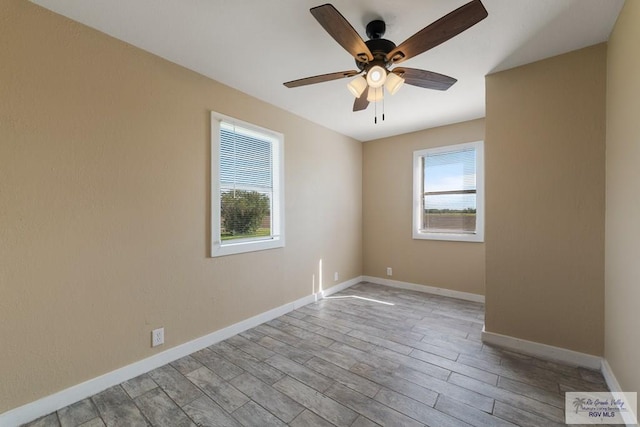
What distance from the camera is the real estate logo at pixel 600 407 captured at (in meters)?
1.57

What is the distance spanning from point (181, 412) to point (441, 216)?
3897 mm

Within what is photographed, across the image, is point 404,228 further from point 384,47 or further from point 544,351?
point 384,47

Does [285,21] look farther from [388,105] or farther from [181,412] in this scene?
[181,412]

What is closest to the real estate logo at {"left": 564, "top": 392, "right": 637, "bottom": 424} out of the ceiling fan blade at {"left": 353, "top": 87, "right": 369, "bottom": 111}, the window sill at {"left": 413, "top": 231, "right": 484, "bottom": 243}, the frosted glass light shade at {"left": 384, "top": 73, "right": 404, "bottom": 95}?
the window sill at {"left": 413, "top": 231, "right": 484, "bottom": 243}

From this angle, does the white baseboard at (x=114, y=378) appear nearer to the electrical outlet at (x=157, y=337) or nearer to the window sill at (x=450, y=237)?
the electrical outlet at (x=157, y=337)

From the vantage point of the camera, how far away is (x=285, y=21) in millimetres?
1863

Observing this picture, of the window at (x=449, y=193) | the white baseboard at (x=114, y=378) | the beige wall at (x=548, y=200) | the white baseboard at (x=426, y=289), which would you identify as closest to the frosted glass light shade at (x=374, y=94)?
the beige wall at (x=548, y=200)

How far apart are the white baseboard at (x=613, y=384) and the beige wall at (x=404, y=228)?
5.78 ft

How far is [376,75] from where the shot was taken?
183cm

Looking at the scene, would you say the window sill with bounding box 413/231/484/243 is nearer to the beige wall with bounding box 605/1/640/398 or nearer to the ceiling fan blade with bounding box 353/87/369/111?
the beige wall with bounding box 605/1/640/398

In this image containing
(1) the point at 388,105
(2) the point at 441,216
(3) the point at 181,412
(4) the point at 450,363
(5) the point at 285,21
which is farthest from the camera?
(2) the point at 441,216

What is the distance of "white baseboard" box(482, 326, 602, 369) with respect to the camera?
7.00 feet

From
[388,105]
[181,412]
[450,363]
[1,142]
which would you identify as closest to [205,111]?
[1,142]

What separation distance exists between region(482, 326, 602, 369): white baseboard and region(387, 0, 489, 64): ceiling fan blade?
2539 mm
